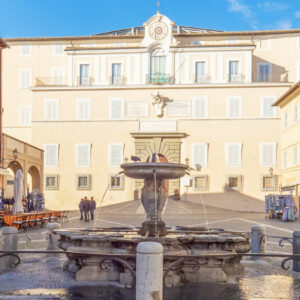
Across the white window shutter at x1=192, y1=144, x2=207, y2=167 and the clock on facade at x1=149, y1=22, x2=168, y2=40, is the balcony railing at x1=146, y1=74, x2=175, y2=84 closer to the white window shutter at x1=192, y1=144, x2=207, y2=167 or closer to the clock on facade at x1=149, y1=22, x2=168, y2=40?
the clock on facade at x1=149, y1=22, x2=168, y2=40

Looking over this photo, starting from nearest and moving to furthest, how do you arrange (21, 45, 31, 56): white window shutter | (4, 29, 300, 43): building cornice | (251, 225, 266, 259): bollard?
(251, 225, 266, 259): bollard
(4, 29, 300, 43): building cornice
(21, 45, 31, 56): white window shutter

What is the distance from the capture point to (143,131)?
34.0 m

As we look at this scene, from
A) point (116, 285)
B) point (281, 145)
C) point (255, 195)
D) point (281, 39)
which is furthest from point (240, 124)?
point (116, 285)

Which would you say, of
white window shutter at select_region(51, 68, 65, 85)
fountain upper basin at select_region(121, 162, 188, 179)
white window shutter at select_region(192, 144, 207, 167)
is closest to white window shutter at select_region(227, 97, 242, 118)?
white window shutter at select_region(192, 144, 207, 167)

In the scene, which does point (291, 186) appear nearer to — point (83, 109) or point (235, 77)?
point (235, 77)

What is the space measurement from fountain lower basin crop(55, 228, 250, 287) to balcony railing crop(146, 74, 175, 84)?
1078 inches

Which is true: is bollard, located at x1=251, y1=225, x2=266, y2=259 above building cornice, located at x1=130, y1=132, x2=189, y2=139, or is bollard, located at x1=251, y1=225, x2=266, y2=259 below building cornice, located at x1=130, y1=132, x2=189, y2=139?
below

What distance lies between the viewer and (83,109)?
1369 inches

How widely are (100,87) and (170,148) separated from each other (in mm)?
7194

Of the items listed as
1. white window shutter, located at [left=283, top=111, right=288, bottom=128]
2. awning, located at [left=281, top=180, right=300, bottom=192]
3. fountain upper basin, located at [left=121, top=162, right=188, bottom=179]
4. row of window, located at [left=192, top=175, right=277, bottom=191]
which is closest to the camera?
fountain upper basin, located at [left=121, top=162, right=188, bottom=179]

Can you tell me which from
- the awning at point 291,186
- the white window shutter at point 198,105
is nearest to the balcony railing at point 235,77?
the white window shutter at point 198,105

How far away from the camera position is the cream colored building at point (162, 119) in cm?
3334

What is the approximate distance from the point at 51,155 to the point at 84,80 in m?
6.56

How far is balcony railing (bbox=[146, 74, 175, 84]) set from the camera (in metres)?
35.0
